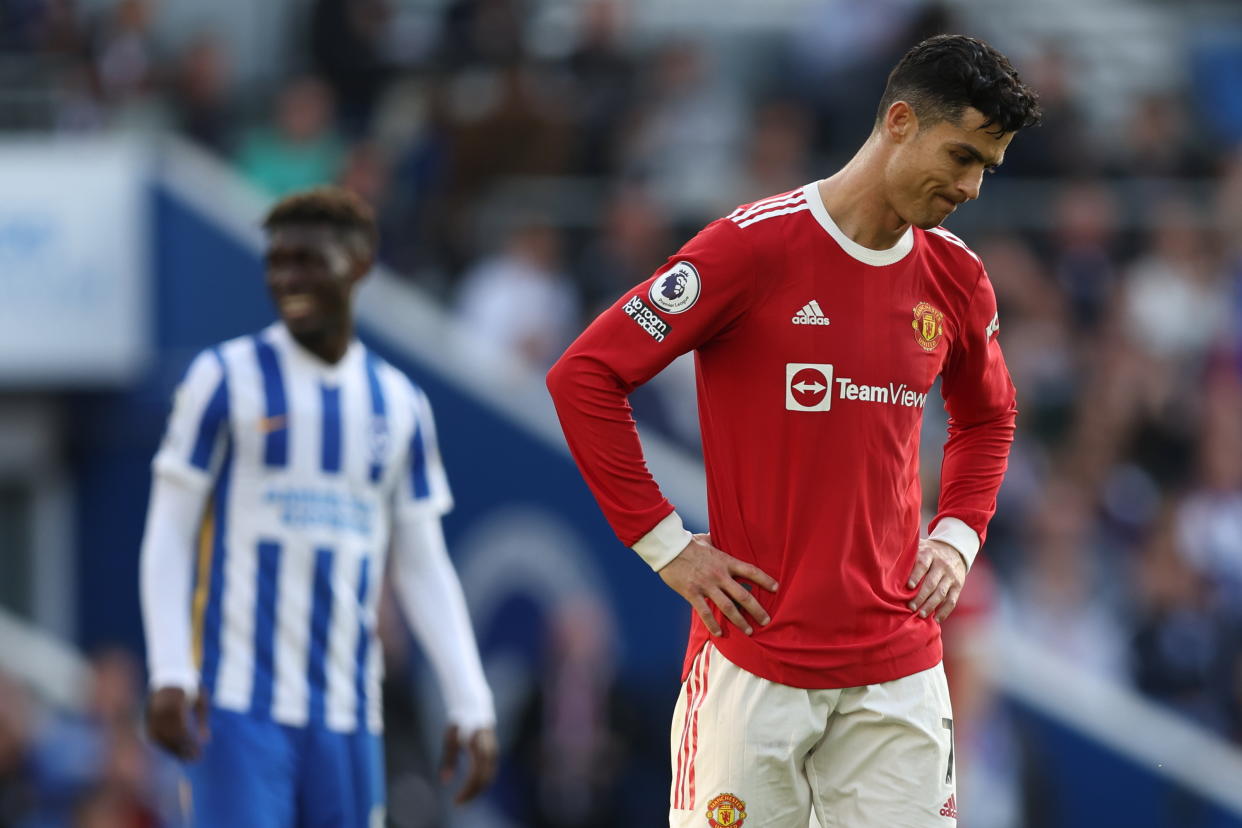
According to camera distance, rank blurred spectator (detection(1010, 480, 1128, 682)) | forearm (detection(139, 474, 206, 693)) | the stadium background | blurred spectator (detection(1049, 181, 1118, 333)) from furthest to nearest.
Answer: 1. blurred spectator (detection(1049, 181, 1118, 333))
2. blurred spectator (detection(1010, 480, 1128, 682))
3. the stadium background
4. forearm (detection(139, 474, 206, 693))

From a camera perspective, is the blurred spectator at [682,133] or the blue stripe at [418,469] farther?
the blurred spectator at [682,133]

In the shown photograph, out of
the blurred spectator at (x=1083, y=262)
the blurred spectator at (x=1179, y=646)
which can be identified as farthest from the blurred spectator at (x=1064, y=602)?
the blurred spectator at (x=1083, y=262)

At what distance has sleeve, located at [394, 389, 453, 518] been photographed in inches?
248

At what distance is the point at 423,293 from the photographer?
12523 millimetres

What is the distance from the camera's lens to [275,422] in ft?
20.0

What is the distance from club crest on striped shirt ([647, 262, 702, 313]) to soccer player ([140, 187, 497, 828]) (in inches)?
71.3

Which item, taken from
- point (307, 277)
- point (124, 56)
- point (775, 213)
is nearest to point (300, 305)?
point (307, 277)

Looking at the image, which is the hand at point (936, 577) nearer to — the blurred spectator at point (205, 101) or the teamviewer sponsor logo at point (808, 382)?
the teamviewer sponsor logo at point (808, 382)

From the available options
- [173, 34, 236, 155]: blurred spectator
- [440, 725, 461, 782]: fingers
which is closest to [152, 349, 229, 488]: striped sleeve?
[440, 725, 461, 782]: fingers

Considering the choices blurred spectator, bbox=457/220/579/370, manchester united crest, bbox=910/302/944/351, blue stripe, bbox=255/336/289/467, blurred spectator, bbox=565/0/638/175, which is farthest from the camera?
blurred spectator, bbox=565/0/638/175

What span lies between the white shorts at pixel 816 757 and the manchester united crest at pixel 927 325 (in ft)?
2.50

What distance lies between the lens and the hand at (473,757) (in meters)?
6.14

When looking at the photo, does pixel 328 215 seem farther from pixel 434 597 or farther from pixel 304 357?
pixel 434 597

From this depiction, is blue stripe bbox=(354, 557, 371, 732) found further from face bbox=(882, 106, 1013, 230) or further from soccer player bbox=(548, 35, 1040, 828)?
face bbox=(882, 106, 1013, 230)
